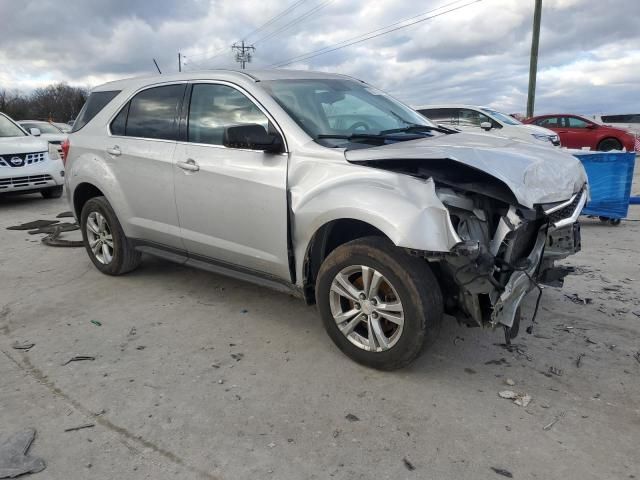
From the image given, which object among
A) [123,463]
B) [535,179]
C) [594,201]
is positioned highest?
[535,179]

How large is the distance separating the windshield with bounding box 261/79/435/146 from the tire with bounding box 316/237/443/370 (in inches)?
33.0

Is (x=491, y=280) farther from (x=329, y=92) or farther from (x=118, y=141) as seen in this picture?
(x=118, y=141)

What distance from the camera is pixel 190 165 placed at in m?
4.05

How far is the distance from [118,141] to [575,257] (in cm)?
486

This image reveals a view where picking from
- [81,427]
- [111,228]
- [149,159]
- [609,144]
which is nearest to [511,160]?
[81,427]

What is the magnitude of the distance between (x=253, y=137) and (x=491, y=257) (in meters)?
1.67

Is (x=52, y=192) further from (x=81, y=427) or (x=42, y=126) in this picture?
(x=81, y=427)

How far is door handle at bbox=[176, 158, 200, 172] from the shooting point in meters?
4.01

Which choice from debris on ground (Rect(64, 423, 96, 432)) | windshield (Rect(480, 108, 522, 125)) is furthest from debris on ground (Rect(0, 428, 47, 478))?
windshield (Rect(480, 108, 522, 125))

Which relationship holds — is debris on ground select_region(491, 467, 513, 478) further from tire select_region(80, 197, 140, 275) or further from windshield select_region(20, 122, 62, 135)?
windshield select_region(20, 122, 62, 135)

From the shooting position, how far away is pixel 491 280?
2.87 meters

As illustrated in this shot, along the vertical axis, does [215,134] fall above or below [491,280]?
above

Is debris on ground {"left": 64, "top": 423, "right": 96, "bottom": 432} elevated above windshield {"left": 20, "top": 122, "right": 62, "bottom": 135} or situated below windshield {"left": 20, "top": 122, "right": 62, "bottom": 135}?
below

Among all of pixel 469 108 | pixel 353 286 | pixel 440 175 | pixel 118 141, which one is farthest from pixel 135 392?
pixel 469 108
